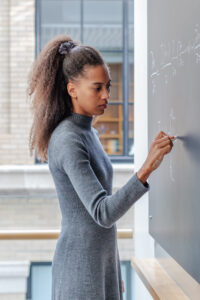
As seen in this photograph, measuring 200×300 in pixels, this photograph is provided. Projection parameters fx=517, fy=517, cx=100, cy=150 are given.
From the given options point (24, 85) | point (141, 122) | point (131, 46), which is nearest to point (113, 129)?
point (131, 46)

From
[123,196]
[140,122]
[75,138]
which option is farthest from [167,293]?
[140,122]

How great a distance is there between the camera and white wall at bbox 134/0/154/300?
2348 millimetres

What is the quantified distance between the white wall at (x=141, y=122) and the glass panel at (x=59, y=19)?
5.03 ft

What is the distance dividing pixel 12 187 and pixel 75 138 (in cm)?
236

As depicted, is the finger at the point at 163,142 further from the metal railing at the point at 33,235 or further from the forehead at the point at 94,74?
the metal railing at the point at 33,235

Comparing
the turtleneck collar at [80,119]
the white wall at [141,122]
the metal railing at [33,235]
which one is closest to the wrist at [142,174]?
the turtleneck collar at [80,119]

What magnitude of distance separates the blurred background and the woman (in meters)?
1.92

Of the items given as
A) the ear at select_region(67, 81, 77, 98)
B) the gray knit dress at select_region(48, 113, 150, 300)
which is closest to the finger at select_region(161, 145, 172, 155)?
the gray knit dress at select_region(48, 113, 150, 300)

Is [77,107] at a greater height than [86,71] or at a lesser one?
lesser

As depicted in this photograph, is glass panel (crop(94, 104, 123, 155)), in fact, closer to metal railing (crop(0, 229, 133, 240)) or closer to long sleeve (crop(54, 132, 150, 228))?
metal railing (crop(0, 229, 133, 240))

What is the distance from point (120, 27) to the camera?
395 centimetres

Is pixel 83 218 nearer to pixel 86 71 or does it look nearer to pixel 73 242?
pixel 73 242

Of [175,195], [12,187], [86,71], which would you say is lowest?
[12,187]

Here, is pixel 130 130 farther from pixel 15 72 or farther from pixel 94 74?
pixel 94 74
